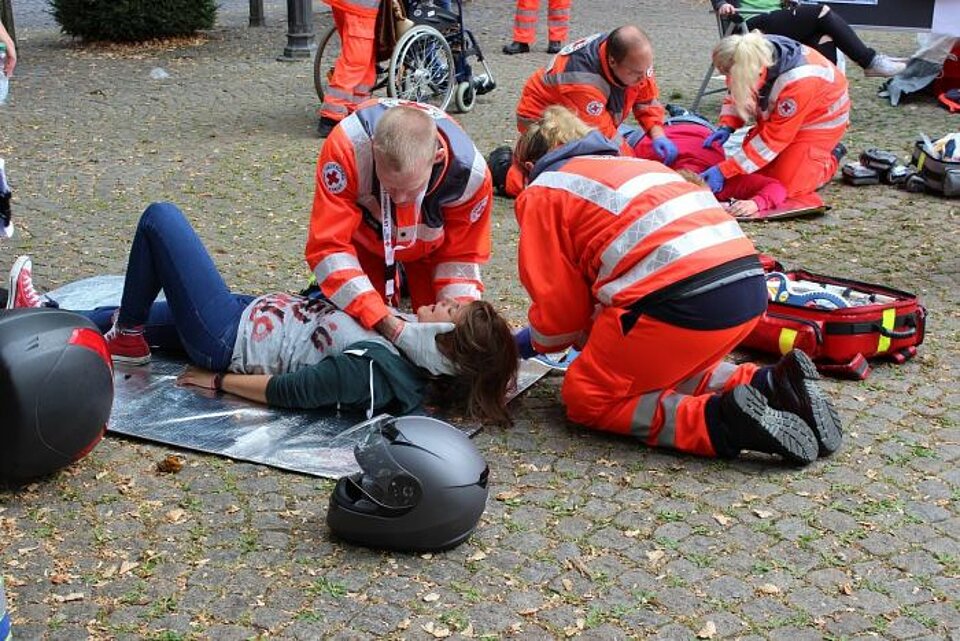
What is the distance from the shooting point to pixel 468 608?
3371mm

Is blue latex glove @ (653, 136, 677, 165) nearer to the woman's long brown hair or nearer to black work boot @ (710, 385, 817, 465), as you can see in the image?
the woman's long brown hair

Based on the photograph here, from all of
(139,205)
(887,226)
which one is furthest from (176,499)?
(887,226)

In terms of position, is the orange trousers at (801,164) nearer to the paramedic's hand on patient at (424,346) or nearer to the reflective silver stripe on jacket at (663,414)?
the reflective silver stripe on jacket at (663,414)

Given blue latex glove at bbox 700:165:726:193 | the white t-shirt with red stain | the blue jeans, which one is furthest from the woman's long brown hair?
blue latex glove at bbox 700:165:726:193

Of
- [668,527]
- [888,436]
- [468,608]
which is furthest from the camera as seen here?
[888,436]

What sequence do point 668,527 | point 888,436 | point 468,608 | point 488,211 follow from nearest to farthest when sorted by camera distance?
1. point 468,608
2. point 668,527
3. point 888,436
4. point 488,211

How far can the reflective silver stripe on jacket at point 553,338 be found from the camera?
14.3 ft

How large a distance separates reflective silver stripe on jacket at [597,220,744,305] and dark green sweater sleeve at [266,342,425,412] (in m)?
0.75

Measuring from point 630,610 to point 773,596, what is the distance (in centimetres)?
40

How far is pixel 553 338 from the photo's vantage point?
14.3 ft

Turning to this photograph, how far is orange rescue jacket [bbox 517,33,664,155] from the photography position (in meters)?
7.23

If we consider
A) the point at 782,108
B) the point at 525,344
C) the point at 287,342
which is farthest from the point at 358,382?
the point at 782,108

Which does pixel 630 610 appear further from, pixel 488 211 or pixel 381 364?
pixel 488 211

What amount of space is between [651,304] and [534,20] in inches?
333
